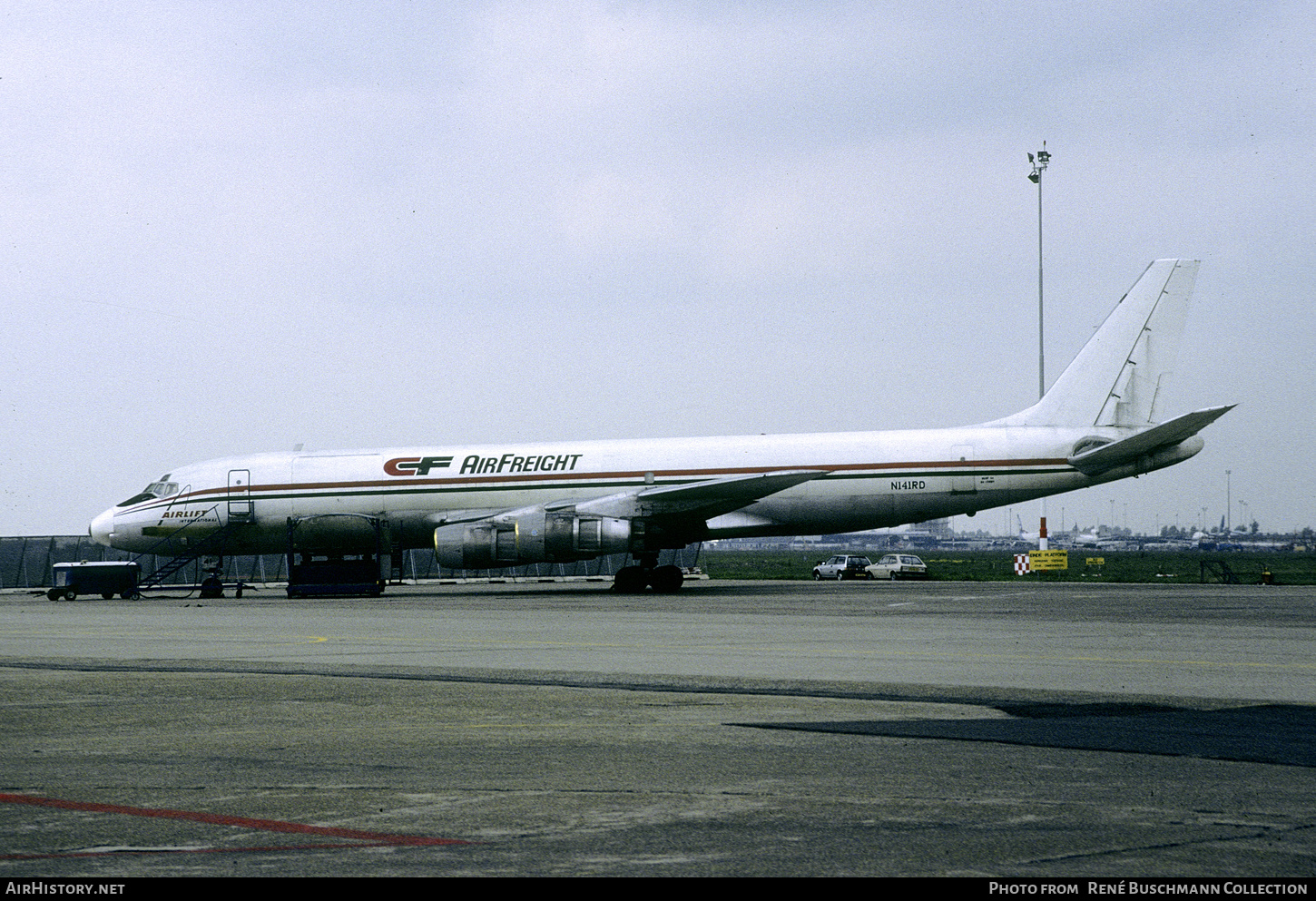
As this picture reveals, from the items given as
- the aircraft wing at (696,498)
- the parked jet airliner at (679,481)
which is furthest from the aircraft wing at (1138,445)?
the aircraft wing at (696,498)

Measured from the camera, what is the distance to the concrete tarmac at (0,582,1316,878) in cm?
570

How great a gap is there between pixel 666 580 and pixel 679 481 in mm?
2859

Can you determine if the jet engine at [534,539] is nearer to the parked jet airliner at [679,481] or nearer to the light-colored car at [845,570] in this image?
the parked jet airliner at [679,481]

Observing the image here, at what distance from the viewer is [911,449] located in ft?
119

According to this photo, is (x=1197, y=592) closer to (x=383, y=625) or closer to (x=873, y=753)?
(x=383, y=625)

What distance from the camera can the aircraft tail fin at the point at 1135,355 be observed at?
37344 millimetres

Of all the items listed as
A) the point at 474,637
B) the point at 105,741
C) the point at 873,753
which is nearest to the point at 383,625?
the point at 474,637

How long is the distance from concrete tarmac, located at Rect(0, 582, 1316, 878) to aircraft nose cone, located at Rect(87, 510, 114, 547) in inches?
910

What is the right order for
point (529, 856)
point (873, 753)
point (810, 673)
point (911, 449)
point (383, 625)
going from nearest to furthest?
point (529, 856)
point (873, 753)
point (810, 673)
point (383, 625)
point (911, 449)

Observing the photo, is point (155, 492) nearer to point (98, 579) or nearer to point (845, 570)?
point (98, 579)

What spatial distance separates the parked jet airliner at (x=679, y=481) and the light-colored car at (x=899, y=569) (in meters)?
20.6

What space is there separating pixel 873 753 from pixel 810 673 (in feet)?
17.9

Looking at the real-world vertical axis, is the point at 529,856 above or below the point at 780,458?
below

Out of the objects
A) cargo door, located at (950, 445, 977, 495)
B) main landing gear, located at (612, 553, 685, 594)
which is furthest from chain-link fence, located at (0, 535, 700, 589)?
cargo door, located at (950, 445, 977, 495)
